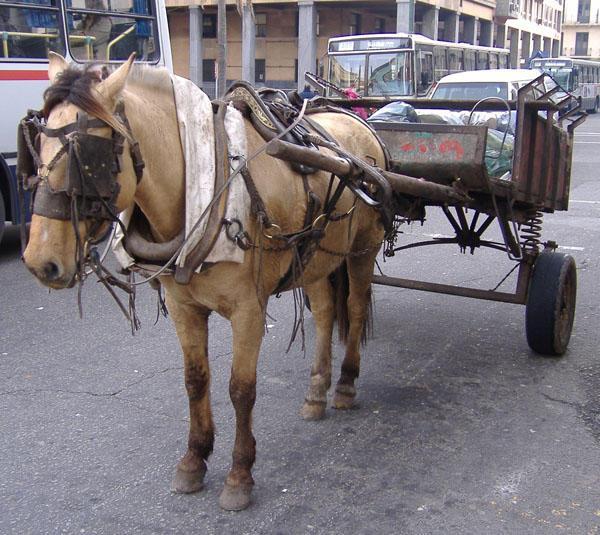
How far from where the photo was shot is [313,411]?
424 cm

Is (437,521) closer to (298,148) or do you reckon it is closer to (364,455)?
(364,455)

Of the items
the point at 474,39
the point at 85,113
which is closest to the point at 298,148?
the point at 85,113

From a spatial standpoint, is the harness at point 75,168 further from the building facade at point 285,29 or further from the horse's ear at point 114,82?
the building facade at point 285,29

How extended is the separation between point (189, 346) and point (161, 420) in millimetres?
933

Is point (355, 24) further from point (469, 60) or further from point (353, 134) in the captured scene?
point (353, 134)

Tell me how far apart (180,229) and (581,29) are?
96738mm

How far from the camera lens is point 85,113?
8.36 feet

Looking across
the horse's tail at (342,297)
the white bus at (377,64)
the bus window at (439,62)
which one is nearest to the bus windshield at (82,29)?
the horse's tail at (342,297)

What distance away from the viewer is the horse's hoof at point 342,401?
4.38 meters

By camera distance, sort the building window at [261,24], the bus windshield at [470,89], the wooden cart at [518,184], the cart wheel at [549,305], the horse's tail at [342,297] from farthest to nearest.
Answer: the building window at [261,24] → the bus windshield at [470,89] → the cart wheel at [549,305] → the horse's tail at [342,297] → the wooden cart at [518,184]

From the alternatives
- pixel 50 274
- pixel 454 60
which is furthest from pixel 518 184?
pixel 454 60

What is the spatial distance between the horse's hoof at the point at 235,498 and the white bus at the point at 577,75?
110ft

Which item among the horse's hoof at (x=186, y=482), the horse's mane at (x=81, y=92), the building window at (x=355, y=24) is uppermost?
the building window at (x=355, y=24)

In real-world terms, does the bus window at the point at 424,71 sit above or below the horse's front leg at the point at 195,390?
above
